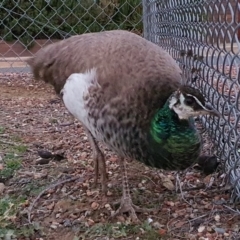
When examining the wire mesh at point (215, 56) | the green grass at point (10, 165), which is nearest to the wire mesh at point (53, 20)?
the wire mesh at point (215, 56)

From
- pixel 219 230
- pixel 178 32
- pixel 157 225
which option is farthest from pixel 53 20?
pixel 219 230

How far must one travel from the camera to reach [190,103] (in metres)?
1.94

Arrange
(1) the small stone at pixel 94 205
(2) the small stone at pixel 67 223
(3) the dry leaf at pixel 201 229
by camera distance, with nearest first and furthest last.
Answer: (3) the dry leaf at pixel 201 229, (2) the small stone at pixel 67 223, (1) the small stone at pixel 94 205

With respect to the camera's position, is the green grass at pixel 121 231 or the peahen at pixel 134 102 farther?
the green grass at pixel 121 231

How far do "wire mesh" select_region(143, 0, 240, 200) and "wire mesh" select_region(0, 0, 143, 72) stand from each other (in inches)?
73.2

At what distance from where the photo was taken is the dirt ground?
7.23ft

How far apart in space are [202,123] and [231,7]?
120 centimetres

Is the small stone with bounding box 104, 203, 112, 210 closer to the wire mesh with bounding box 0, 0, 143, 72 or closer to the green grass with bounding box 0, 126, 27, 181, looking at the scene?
the green grass with bounding box 0, 126, 27, 181

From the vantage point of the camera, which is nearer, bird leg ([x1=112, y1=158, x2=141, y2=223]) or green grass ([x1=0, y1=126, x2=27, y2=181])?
bird leg ([x1=112, y1=158, x2=141, y2=223])

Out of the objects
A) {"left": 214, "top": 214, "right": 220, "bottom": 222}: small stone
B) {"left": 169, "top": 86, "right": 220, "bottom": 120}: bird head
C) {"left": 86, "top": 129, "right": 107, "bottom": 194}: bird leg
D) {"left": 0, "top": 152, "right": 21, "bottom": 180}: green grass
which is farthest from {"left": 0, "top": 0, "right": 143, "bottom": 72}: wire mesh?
{"left": 169, "top": 86, "right": 220, "bottom": 120}: bird head

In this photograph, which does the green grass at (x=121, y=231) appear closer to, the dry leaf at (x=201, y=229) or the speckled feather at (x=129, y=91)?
the dry leaf at (x=201, y=229)

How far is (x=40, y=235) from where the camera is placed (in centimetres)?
221

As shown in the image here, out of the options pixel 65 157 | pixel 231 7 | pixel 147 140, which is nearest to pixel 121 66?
pixel 147 140

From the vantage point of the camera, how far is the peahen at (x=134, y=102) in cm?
205
